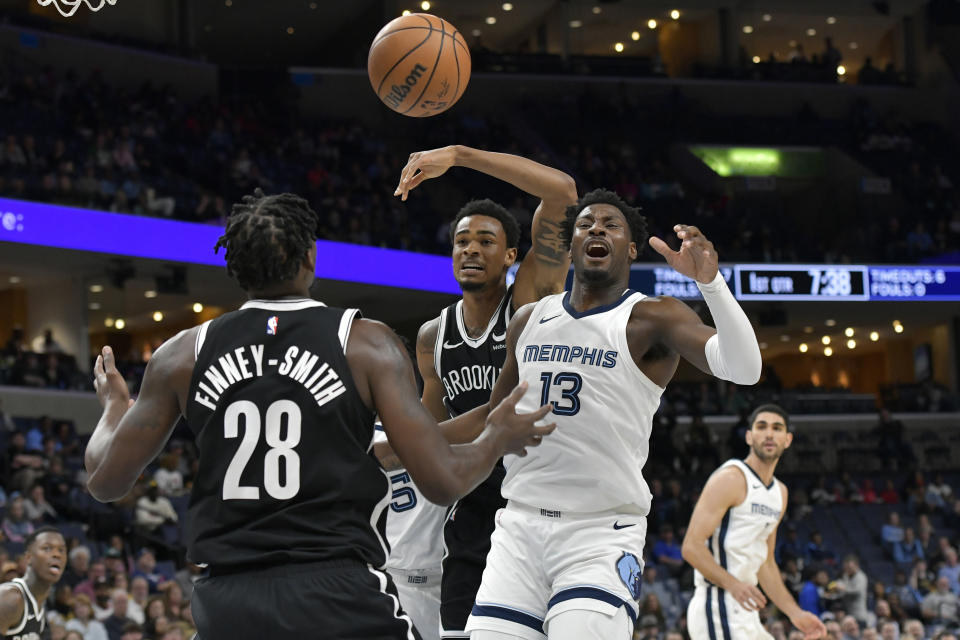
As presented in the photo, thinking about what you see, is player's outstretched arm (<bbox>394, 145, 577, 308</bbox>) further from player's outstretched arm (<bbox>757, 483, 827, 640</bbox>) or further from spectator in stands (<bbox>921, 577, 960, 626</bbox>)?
spectator in stands (<bbox>921, 577, 960, 626</bbox>)

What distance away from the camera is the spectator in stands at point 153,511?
44.2 feet

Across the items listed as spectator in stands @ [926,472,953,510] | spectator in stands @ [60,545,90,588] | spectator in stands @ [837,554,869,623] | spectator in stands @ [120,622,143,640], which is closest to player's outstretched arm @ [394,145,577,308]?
spectator in stands @ [120,622,143,640]

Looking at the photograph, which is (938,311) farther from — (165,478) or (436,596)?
(436,596)

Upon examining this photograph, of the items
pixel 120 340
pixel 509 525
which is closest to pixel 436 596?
pixel 509 525

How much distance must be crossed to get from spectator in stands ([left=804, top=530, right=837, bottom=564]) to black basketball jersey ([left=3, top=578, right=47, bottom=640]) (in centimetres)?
1319

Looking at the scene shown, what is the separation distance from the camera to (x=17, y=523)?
40.5 feet

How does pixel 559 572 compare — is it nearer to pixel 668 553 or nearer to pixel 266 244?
pixel 266 244

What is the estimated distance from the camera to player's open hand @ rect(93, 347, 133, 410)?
369cm

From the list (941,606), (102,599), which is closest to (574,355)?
(102,599)

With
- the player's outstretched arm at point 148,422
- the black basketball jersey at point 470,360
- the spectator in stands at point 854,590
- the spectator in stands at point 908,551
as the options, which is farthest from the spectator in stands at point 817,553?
the player's outstretched arm at point 148,422

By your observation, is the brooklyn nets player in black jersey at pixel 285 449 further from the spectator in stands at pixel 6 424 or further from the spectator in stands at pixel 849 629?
the spectator in stands at pixel 6 424

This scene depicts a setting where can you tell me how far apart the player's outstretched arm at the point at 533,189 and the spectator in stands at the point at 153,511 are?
29.4ft

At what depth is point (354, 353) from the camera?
10.7 ft

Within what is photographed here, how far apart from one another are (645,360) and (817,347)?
1151 inches
